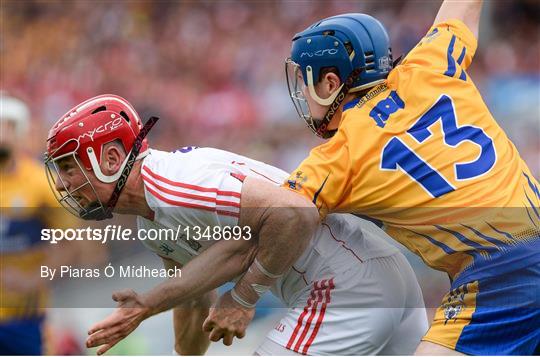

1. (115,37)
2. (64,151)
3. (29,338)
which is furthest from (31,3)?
(64,151)

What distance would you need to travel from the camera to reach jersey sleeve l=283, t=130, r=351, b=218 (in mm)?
3959

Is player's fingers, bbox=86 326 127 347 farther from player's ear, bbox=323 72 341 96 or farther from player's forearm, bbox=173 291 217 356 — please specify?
player's ear, bbox=323 72 341 96

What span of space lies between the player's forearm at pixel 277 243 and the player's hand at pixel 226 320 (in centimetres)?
3

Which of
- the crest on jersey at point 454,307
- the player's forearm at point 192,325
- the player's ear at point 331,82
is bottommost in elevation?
the player's forearm at point 192,325

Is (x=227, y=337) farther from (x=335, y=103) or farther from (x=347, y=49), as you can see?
(x=347, y=49)

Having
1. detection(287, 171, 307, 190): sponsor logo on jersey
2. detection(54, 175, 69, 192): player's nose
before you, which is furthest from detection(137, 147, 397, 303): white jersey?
detection(54, 175, 69, 192): player's nose

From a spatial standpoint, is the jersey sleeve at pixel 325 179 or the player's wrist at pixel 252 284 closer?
the jersey sleeve at pixel 325 179

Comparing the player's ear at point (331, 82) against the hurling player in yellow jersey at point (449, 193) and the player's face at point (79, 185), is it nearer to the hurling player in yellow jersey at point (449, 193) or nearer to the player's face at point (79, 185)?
the hurling player in yellow jersey at point (449, 193)

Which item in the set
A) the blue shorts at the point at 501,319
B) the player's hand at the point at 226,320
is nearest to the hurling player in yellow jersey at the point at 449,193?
the blue shorts at the point at 501,319

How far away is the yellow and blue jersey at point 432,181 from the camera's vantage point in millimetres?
4004

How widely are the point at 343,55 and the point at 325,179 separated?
653mm

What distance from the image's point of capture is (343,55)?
14.2ft

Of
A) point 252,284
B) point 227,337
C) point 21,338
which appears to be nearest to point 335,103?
point 252,284

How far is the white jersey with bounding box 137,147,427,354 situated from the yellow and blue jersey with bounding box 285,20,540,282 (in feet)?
0.70
